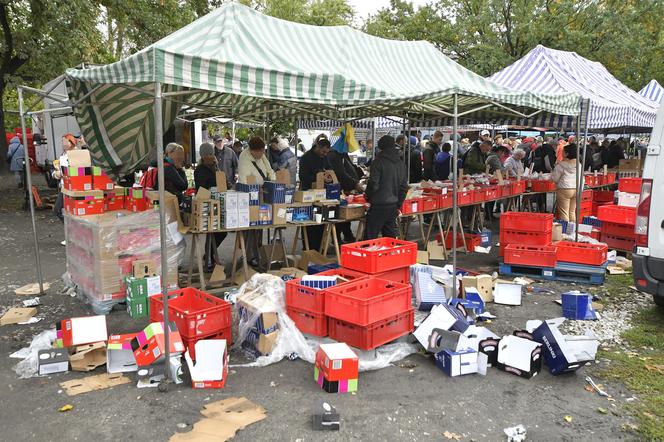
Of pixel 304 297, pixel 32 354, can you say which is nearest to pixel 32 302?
pixel 32 354

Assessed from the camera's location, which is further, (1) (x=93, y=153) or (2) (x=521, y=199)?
(2) (x=521, y=199)

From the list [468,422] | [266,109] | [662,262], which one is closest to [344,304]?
[468,422]

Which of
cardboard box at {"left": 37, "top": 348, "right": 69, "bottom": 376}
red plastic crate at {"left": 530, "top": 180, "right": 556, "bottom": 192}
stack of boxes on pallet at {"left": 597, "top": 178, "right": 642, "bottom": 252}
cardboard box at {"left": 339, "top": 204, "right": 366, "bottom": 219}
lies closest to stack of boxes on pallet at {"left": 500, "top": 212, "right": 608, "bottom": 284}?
A: stack of boxes on pallet at {"left": 597, "top": 178, "right": 642, "bottom": 252}

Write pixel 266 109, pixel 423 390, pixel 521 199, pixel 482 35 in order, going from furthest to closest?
pixel 482 35
pixel 521 199
pixel 266 109
pixel 423 390

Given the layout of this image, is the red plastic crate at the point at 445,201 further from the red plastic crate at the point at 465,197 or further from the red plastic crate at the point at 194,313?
the red plastic crate at the point at 194,313

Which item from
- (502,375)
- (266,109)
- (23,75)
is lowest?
(502,375)

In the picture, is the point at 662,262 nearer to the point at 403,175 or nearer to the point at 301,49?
the point at 403,175

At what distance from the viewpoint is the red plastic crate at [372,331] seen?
15.3ft

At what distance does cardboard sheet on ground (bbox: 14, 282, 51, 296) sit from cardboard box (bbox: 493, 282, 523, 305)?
6.08 metres

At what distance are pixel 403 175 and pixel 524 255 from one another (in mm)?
2234

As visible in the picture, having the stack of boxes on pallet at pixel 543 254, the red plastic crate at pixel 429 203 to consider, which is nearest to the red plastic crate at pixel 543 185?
the red plastic crate at pixel 429 203

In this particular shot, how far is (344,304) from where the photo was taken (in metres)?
4.75

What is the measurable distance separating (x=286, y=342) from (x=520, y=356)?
218 cm

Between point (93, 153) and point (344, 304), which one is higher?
point (93, 153)
